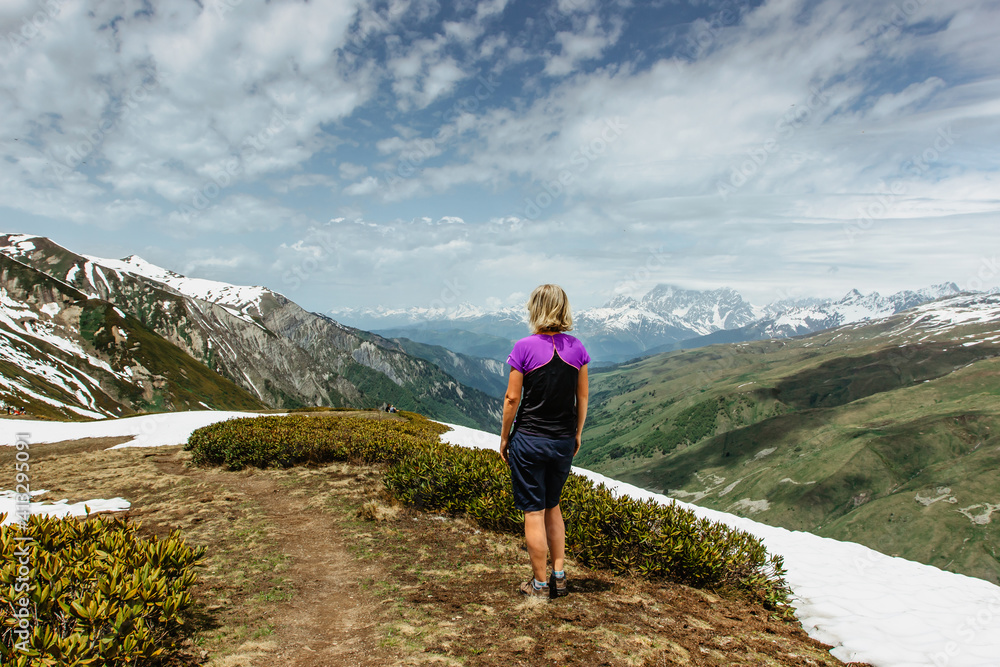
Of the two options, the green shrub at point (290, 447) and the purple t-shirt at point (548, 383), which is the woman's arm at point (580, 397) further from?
the green shrub at point (290, 447)

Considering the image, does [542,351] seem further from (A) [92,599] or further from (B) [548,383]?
(A) [92,599]

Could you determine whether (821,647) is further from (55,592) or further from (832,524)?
(832,524)

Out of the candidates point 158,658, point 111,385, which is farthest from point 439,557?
point 111,385

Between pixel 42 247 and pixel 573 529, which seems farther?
pixel 42 247

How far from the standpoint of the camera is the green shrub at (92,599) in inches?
146

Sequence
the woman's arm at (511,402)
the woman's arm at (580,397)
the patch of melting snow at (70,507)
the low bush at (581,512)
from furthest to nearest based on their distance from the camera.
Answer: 1. the patch of melting snow at (70,507)
2. the low bush at (581,512)
3. the woman's arm at (580,397)
4. the woman's arm at (511,402)

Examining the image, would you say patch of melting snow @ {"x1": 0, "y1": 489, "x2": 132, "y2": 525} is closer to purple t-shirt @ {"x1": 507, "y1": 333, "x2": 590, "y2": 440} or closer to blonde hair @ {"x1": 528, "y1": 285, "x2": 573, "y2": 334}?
purple t-shirt @ {"x1": 507, "y1": 333, "x2": 590, "y2": 440}

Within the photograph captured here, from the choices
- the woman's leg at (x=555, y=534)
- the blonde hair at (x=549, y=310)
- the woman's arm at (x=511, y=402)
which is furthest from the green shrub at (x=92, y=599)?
the blonde hair at (x=549, y=310)

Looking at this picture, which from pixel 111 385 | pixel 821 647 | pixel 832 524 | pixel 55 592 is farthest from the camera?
pixel 832 524

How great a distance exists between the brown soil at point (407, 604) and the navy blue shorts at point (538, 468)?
137 centimetres

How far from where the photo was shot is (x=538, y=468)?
19.5 ft

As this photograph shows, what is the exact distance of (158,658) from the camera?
4.49 metres

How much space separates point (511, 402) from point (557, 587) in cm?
261

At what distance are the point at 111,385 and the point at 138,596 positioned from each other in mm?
127360
